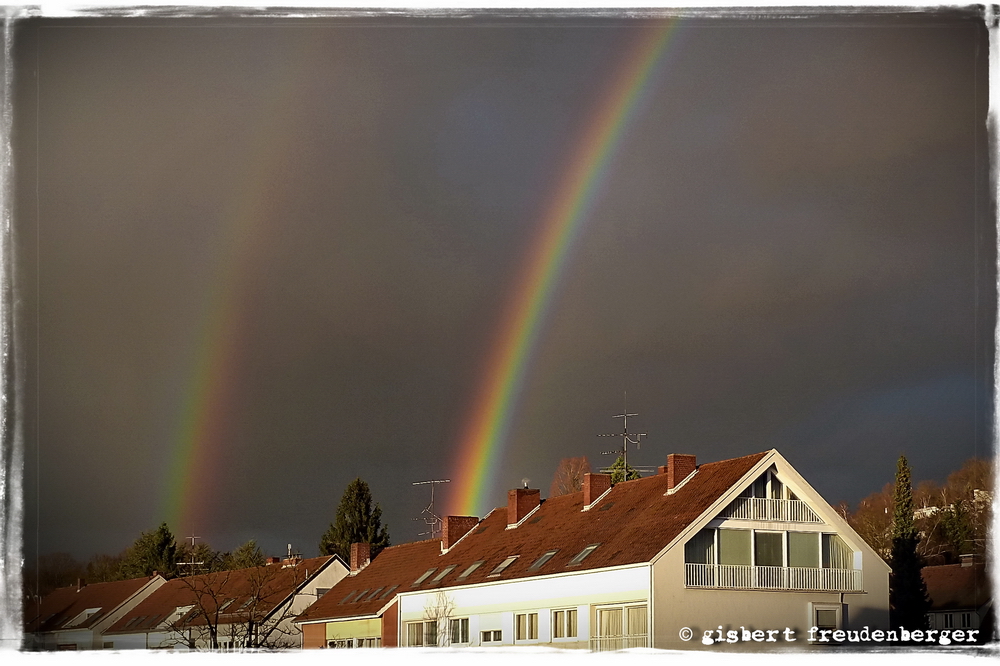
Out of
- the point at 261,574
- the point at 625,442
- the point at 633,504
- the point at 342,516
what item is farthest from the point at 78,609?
the point at 633,504

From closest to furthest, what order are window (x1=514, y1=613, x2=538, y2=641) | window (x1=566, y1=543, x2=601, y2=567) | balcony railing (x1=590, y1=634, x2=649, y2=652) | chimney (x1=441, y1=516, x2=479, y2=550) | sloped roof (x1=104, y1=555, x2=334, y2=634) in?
balcony railing (x1=590, y1=634, x2=649, y2=652) → window (x1=514, y1=613, x2=538, y2=641) → window (x1=566, y1=543, x2=601, y2=567) → chimney (x1=441, y1=516, x2=479, y2=550) → sloped roof (x1=104, y1=555, x2=334, y2=634)

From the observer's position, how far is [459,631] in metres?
42.8

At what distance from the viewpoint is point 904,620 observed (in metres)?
52.7

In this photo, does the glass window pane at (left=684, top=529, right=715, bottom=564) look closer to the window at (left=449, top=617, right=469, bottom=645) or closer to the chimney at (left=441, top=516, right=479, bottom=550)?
the window at (left=449, top=617, right=469, bottom=645)

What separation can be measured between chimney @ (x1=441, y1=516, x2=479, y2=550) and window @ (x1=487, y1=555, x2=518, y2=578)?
7.36 metres

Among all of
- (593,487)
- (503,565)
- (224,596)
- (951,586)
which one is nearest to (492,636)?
(503,565)

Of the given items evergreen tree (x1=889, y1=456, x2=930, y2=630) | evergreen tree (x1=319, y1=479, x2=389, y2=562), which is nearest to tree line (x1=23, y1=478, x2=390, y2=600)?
evergreen tree (x1=319, y1=479, x2=389, y2=562)

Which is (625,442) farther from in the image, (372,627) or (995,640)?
(995,640)

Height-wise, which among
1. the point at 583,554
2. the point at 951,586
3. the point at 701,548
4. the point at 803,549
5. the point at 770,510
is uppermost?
the point at 770,510

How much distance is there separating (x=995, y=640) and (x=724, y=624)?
10.2 metres

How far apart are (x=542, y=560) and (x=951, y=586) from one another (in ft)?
107

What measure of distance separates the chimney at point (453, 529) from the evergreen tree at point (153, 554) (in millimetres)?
49301

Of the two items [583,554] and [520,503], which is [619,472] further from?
[583,554]

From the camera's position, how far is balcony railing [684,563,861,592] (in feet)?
121
